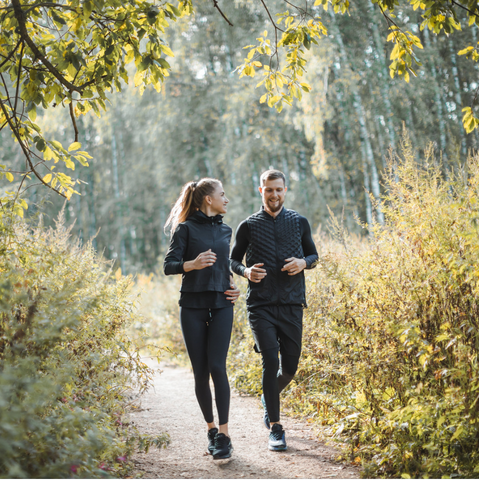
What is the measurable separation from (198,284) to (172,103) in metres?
21.2

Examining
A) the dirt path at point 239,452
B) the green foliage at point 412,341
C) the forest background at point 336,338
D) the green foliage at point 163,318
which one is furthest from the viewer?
the green foliage at point 163,318

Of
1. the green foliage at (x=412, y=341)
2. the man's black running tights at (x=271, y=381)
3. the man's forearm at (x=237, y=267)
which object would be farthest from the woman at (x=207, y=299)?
the green foliage at (x=412, y=341)

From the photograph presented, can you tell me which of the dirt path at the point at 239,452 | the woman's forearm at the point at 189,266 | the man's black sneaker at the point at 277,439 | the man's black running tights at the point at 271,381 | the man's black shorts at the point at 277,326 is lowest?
the dirt path at the point at 239,452

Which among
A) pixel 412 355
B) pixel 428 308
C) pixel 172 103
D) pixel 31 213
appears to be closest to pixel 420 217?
pixel 428 308

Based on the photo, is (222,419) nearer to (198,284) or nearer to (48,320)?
(198,284)

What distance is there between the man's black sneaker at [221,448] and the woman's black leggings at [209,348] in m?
0.11

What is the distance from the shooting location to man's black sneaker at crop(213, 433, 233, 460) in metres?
3.74

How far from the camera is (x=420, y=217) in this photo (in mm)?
3945

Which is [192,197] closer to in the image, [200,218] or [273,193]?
[200,218]

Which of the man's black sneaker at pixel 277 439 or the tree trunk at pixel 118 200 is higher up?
the tree trunk at pixel 118 200

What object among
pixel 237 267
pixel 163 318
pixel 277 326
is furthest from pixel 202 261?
pixel 163 318

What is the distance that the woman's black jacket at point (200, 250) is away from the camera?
12.8 feet

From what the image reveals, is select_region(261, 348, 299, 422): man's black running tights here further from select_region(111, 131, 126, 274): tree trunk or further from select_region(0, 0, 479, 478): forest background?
select_region(111, 131, 126, 274): tree trunk

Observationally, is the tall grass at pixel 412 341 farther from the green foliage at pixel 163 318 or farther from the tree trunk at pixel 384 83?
the tree trunk at pixel 384 83
